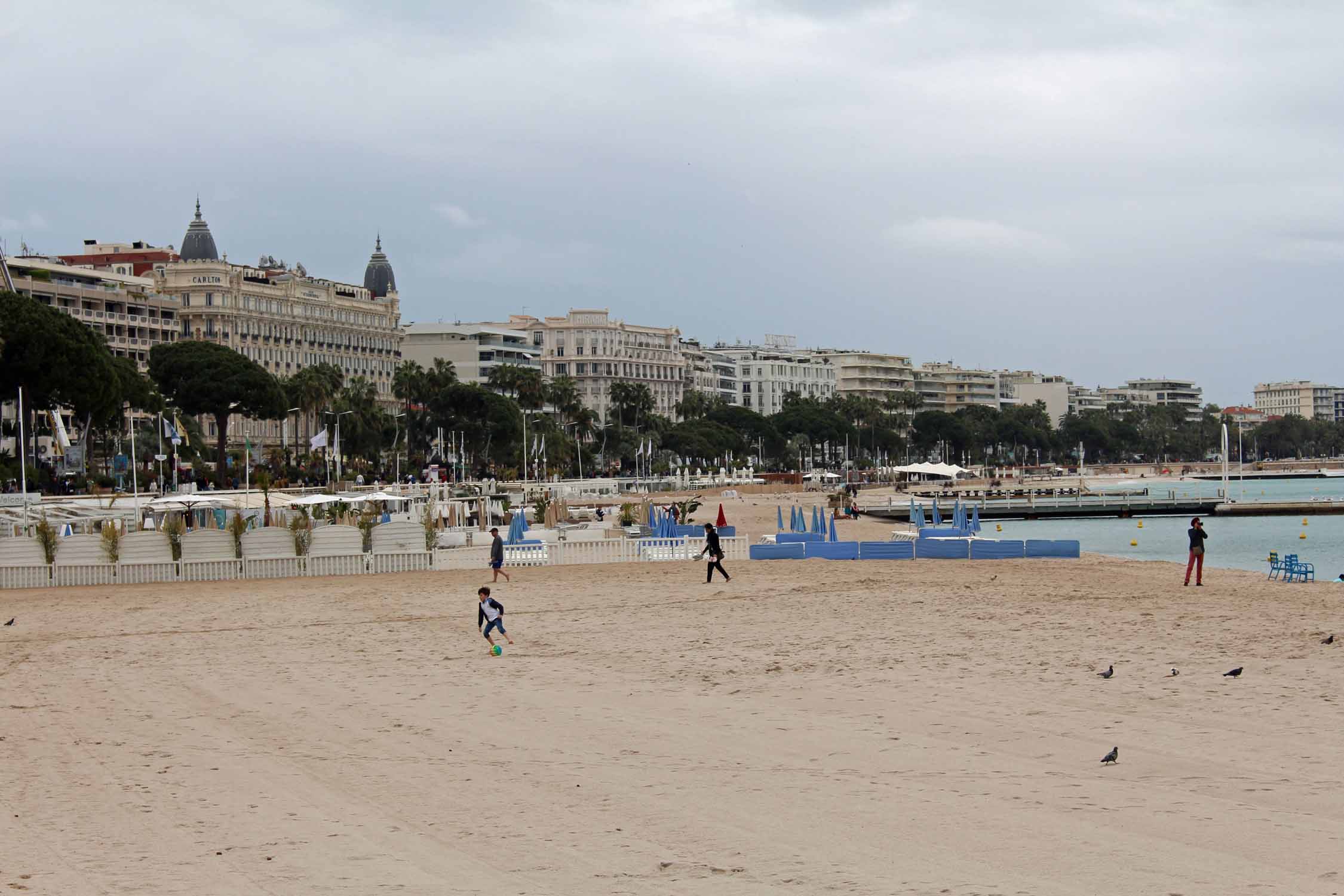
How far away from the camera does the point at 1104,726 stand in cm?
1211

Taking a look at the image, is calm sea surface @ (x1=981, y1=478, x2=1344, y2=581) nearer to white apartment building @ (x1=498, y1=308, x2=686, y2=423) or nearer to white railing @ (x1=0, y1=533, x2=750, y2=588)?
white railing @ (x1=0, y1=533, x2=750, y2=588)

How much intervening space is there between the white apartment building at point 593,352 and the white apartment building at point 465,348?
8313 mm

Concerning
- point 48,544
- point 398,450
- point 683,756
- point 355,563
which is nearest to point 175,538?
point 48,544

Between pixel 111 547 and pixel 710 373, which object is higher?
pixel 710 373

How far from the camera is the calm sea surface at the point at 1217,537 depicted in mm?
44594

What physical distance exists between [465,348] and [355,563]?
4625 inches

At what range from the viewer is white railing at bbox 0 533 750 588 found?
29.7 meters

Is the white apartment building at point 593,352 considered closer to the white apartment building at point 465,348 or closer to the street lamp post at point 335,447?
the white apartment building at point 465,348

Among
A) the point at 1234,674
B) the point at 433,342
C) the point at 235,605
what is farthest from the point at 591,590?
the point at 433,342

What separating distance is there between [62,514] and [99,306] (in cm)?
6814

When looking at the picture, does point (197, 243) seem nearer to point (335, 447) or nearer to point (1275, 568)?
point (335, 447)

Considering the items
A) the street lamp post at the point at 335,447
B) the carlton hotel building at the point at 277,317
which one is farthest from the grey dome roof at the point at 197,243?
the street lamp post at the point at 335,447

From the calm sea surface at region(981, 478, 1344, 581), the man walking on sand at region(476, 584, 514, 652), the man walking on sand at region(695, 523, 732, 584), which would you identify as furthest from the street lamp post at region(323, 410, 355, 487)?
the man walking on sand at region(476, 584, 514, 652)

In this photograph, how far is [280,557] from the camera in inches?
1207
